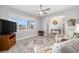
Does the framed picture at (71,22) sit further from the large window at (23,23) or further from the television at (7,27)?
the television at (7,27)

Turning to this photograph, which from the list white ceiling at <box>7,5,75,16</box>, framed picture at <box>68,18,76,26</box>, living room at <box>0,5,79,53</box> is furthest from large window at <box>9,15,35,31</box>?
framed picture at <box>68,18,76,26</box>

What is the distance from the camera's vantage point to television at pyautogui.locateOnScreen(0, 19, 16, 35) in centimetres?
113

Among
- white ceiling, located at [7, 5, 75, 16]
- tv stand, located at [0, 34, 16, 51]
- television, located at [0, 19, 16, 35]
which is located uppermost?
white ceiling, located at [7, 5, 75, 16]

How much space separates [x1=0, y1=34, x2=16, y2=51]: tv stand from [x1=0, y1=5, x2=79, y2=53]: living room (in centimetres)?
4

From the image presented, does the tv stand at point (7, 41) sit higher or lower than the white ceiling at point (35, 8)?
lower

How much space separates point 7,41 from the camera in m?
1.16

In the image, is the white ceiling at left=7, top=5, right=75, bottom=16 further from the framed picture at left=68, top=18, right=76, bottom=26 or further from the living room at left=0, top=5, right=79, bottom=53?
the framed picture at left=68, top=18, right=76, bottom=26

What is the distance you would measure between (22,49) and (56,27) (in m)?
0.59

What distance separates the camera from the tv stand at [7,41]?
1.14 meters

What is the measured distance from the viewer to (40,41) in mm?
1246

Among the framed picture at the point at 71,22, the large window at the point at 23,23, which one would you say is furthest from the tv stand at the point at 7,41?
the framed picture at the point at 71,22

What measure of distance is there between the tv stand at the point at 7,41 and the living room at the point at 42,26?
42mm

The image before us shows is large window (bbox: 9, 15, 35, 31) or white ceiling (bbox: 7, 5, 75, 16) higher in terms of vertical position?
white ceiling (bbox: 7, 5, 75, 16)
